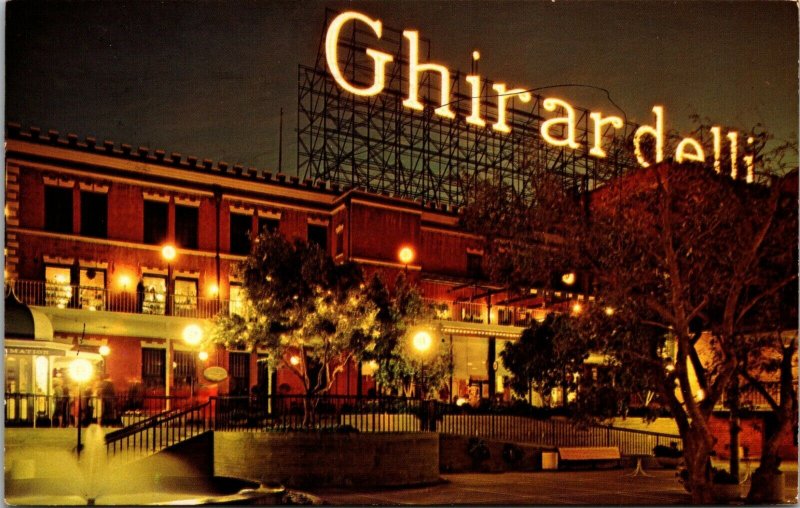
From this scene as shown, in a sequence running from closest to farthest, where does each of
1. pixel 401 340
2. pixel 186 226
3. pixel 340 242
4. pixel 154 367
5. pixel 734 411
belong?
1. pixel 734 411
2. pixel 401 340
3. pixel 154 367
4. pixel 186 226
5. pixel 340 242

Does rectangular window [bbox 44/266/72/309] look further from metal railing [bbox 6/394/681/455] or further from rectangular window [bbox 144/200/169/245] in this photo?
metal railing [bbox 6/394/681/455]

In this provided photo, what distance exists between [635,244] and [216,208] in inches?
838

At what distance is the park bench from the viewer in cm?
2389

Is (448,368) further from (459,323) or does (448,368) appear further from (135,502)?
(135,502)

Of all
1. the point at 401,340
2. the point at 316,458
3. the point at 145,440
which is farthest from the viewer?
the point at 401,340

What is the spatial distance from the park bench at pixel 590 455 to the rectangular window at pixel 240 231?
14632 millimetres

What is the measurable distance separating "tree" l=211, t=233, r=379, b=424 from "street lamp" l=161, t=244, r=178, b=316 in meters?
8.05

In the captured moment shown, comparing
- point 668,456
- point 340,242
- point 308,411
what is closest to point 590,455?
point 668,456

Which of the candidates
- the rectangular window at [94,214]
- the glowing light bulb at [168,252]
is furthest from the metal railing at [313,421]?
the rectangular window at [94,214]

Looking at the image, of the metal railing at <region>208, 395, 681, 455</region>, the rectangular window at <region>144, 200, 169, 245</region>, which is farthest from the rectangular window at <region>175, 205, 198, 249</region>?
the metal railing at <region>208, 395, 681, 455</region>

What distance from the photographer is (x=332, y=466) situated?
18031 millimetres

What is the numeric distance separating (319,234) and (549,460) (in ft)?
46.8

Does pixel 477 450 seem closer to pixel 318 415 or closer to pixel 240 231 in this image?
pixel 318 415

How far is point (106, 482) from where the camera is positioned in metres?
16.4
